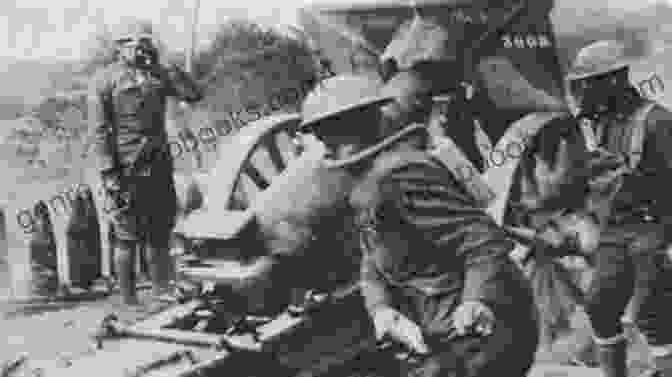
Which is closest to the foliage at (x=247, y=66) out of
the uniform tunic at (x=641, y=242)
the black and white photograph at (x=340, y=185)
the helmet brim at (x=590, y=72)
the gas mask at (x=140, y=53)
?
the black and white photograph at (x=340, y=185)

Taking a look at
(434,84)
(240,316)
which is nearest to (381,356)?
(240,316)

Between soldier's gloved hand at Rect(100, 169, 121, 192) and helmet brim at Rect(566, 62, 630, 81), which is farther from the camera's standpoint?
helmet brim at Rect(566, 62, 630, 81)

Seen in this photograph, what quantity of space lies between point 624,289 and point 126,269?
2.86m

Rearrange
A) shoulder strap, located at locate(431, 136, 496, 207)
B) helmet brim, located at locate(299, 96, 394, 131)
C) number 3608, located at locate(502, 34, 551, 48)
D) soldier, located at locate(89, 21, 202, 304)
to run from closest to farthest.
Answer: helmet brim, located at locate(299, 96, 394, 131)
shoulder strap, located at locate(431, 136, 496, 207)
soldier, located at locate(89, 21, 202, 304)
number 3608, located at locate(502, 34, 551, 48)

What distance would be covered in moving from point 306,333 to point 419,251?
69 centimetres

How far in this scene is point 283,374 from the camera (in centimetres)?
357

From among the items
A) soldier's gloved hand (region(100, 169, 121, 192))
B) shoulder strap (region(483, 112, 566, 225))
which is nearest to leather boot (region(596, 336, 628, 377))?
shoulder strap (region(483, 112, 566, 225))

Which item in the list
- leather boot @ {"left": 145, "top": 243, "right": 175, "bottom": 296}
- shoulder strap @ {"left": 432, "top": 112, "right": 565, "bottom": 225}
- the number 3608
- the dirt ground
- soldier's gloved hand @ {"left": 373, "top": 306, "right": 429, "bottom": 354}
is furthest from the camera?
the number 3608

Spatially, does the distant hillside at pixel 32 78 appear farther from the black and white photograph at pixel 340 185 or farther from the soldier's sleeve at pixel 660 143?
the soldier's sleeve at pixel 660 143

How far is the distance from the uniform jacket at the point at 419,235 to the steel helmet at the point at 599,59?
1275 millimetres

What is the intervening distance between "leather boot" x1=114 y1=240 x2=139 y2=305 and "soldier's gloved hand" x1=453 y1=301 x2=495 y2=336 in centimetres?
183

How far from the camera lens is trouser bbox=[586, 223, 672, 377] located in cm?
423

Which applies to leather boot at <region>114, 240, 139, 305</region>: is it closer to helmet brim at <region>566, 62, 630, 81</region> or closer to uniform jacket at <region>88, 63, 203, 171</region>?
uniform jacket at <region>88, 63, 203, 171</region>

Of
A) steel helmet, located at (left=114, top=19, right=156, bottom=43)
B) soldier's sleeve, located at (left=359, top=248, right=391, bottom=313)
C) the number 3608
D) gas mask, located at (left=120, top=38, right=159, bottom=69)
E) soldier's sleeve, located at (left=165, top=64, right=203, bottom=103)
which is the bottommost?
soldier's sleeve, located at (left=359, top=248, right=391, bottom=313)
